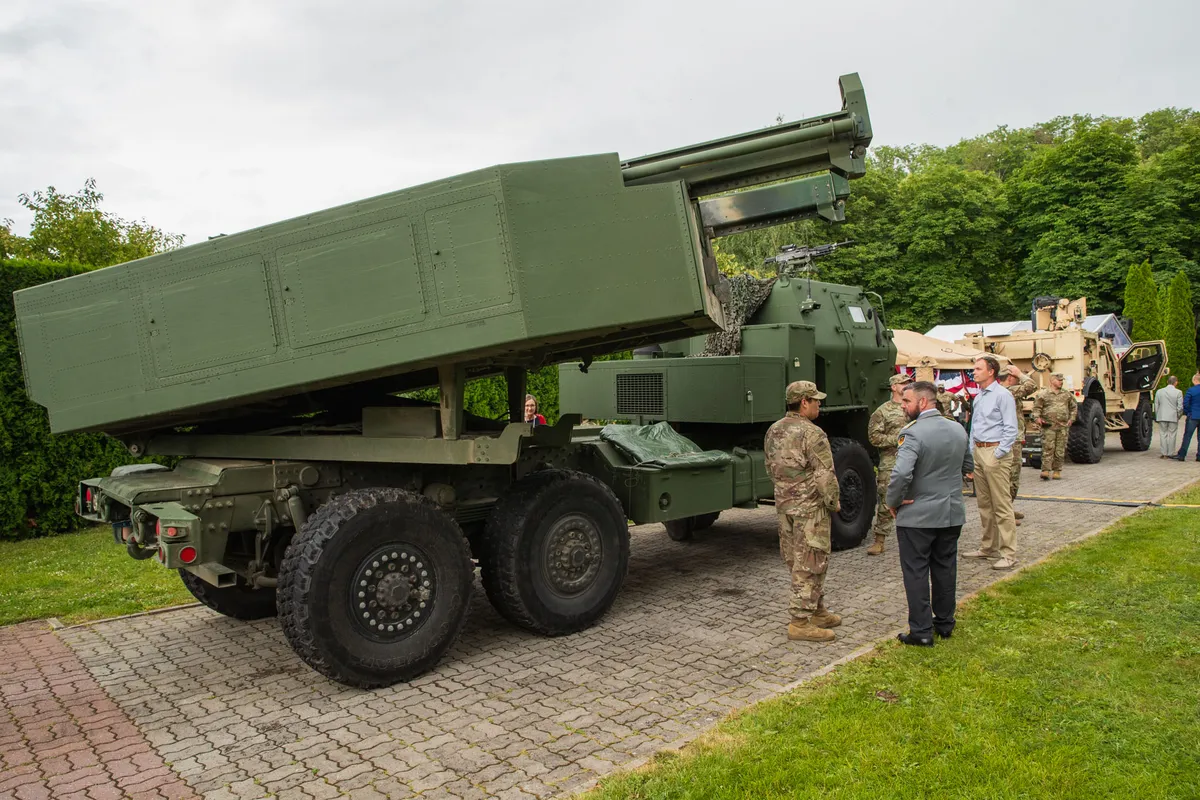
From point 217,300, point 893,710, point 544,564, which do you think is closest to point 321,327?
point 217,300

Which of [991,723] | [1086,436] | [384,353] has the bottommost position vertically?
[1086,436]

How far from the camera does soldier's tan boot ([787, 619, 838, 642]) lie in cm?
564

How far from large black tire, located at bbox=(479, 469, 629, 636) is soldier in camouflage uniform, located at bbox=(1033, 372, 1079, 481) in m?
10.3

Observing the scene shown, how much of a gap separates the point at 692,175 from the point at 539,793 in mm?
3696

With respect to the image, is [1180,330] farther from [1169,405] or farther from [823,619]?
[823,619]

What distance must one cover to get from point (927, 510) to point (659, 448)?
2.44 metres

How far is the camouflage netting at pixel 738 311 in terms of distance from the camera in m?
8.58

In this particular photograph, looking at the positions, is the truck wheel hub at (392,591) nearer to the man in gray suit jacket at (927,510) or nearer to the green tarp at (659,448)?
the green tarp at (659,448)

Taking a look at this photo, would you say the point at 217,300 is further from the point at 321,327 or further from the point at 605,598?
the point at 605,598

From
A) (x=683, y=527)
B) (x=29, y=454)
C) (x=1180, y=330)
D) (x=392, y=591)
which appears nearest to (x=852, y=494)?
(x=683, y=527)

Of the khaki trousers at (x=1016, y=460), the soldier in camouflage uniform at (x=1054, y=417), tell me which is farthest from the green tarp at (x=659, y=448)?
the soldier in camouflage uniform at (x=1054, y=417)

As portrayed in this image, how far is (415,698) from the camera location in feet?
16.1

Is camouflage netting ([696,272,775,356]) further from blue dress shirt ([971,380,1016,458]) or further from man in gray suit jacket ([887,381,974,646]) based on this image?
man in gray suit jacket ([887,381,974,646])

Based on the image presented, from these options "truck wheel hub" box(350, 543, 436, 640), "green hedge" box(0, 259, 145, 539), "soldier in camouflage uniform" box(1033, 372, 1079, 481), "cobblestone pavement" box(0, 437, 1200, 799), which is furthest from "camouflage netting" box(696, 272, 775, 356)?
"soldier in camouflage uniform" box(1033, 372, 1079, 481)
